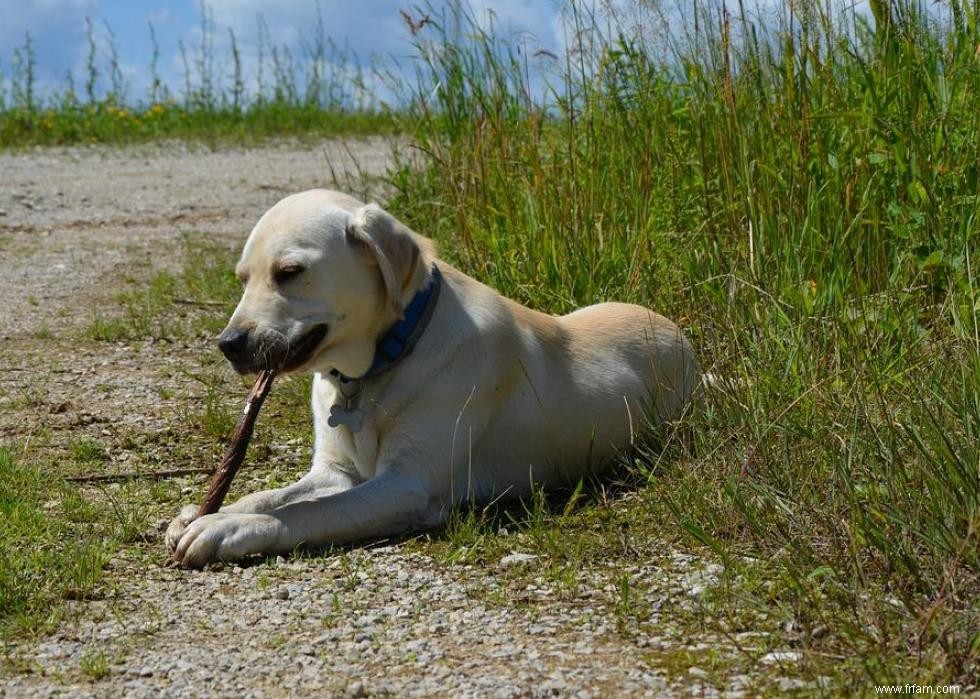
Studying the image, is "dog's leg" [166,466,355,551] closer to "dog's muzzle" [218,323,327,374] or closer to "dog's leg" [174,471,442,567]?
"dog's leg" [174,471,442,567]

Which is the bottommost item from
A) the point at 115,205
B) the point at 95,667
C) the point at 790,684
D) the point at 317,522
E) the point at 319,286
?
the point at 790,684

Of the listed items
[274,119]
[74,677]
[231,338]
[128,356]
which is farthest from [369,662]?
[274,119]

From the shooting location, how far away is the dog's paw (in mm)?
3912

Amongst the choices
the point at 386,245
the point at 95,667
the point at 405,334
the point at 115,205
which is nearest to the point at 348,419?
the point at 405,334

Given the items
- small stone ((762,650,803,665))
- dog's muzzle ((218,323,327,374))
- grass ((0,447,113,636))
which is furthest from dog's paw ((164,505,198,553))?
small stone ((762,650,803,665))

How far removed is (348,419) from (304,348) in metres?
0.30

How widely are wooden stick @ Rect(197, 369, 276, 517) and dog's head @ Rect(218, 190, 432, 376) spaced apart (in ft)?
0.43

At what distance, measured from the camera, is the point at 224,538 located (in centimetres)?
380

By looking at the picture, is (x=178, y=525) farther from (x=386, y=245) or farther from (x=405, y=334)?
(x=386, y=245)

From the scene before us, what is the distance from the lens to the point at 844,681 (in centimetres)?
271

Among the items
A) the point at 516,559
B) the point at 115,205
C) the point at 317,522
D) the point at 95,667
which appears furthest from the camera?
the point at 115,205

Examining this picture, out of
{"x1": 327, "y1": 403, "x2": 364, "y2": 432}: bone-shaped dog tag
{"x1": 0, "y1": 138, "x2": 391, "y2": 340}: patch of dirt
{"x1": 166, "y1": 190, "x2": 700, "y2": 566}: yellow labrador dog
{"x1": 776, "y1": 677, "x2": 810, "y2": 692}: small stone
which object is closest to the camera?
{"x1": 776, "y1": 677, "x2": 810, "y2": 692}: small stone

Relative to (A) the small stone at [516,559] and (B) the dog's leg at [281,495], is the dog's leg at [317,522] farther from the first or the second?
(A) the small stone at [516,559]

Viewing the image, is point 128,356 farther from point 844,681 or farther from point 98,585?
point 844,681
